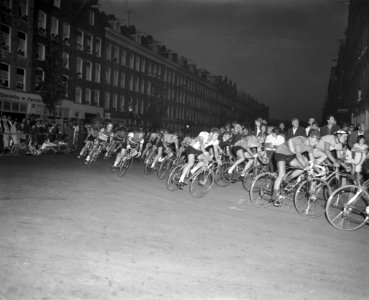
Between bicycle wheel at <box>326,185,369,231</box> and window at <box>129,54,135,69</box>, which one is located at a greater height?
window at <box>129,54,135,69</box>

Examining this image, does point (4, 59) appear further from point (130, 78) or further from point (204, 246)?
point (204, 246)

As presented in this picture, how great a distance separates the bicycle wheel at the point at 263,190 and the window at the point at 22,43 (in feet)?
95.4

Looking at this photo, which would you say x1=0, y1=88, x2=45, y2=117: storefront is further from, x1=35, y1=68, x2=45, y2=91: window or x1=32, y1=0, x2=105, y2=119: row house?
x1=32, y1=0, x2=105, y2=119: row house

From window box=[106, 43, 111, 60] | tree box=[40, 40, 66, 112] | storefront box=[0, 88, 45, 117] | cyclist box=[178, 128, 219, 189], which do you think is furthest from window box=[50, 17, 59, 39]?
cyclist box=[178, 128, 219, 189]

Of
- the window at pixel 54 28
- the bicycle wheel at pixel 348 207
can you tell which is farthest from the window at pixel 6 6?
the bicycle wheel at pixel 348 207

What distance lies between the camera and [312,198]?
8148 mm

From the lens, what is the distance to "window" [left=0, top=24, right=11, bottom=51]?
30391 millimetres

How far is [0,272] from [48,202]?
13.6 feet

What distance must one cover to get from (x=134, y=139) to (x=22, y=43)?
24.0 meters

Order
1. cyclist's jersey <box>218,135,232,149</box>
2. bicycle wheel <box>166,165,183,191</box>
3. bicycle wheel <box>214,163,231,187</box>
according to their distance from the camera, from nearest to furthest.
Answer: bicycle wheel <box>166,165,183,191</box> → bicycle wheel <box>214,163,231,187</box> → cyclist's jersey <box>218,135,232,149</box>

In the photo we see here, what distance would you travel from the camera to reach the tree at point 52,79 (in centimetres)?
3159

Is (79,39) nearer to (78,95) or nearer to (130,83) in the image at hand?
(78,95)

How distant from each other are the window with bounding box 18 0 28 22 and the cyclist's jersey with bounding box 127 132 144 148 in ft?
78.5

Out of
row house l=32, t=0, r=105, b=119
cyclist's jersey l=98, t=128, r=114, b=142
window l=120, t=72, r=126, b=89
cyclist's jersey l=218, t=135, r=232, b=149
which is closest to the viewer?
cyclist's jersey l=218, t=135, r=232, b=149
